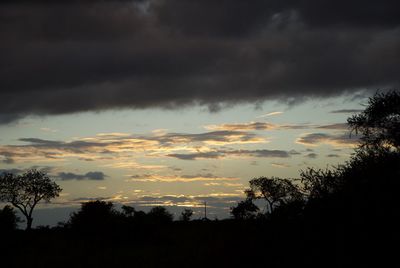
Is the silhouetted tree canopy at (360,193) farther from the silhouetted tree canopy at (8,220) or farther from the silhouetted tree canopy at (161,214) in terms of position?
the silhouetted tree canopy at (161,214)

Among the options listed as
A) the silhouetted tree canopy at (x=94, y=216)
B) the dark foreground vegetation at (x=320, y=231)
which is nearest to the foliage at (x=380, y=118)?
the dark foreground vegetation at (x=320, y=231)

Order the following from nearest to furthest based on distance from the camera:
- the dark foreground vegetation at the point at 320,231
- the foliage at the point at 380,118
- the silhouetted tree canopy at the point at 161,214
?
the dark foreground vegetation at the point at 320,231 < the foliage at the point at 380,118 < the silhouetted tree canopy at the point at 161,214

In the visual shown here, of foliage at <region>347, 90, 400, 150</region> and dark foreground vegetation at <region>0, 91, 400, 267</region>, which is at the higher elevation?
foliage at <region>347, 90, 400, 150</region>

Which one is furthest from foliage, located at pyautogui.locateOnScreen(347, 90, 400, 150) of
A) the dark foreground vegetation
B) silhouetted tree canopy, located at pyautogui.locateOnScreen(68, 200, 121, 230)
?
silhouetted tree canopy, located at pyautogui.locateOnScreen(68, 200, 121, 230)

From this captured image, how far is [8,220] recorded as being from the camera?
154 feet

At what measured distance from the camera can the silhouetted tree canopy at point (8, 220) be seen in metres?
43.0

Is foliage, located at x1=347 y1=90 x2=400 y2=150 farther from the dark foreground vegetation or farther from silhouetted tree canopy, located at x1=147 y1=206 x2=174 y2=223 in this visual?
silhouetted tree canopy, located at x1=147 y1=206 x2=174 y2=223

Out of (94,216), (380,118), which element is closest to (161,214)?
(94,216)

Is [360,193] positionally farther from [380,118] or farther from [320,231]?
[380,118]

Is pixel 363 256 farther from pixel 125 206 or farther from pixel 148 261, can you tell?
pixel 125 206

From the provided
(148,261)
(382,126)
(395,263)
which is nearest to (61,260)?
(148,261)

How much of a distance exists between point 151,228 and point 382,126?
23.8 metres

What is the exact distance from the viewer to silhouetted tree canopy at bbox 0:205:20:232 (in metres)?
43.0

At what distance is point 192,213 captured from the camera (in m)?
81.6
